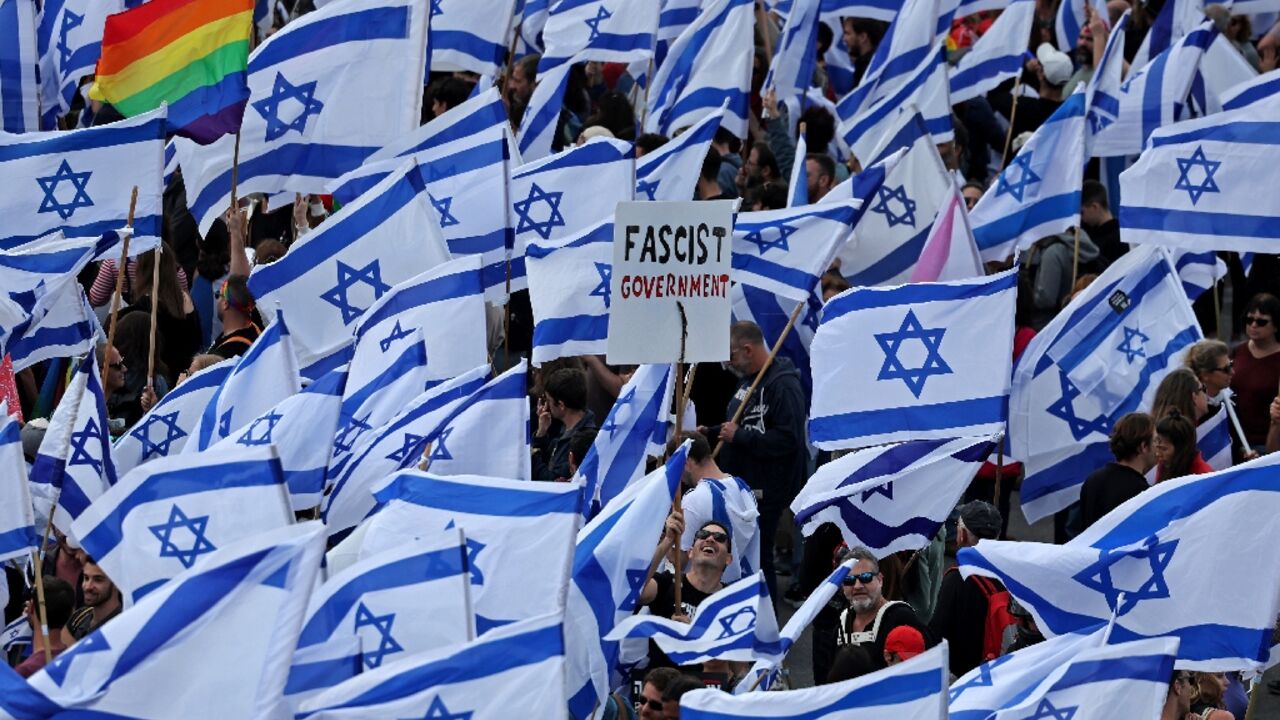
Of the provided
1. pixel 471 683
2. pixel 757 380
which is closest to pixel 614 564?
pixel 471 683

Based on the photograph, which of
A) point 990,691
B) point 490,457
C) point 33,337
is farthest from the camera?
point 33,337

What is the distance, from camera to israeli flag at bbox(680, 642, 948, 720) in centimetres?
899

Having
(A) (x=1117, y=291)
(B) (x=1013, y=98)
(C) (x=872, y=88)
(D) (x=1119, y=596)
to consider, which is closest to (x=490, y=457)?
(D) (x=1119, y=596)

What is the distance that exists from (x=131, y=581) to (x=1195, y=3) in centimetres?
1151

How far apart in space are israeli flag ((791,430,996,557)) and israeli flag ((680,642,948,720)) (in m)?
3.30

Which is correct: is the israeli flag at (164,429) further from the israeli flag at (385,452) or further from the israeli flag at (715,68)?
the israeli flag at (715,68)

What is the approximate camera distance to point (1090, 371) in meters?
14.3

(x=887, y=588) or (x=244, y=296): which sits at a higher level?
(x=244, y=296)

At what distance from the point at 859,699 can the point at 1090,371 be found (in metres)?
5.51

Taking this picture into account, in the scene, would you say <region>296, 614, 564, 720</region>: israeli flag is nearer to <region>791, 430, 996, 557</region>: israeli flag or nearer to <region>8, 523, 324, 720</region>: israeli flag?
<region>8, 523, 324, 720</region>: israeli flag

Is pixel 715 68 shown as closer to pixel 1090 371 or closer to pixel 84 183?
pixel 1090 371

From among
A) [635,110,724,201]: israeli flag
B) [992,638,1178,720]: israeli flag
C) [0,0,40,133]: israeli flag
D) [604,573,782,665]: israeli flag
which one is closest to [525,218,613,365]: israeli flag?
[635,110,724,201]: israeli flag

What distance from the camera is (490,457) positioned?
1221 centimetres

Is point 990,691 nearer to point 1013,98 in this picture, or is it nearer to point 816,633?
point 816,633
